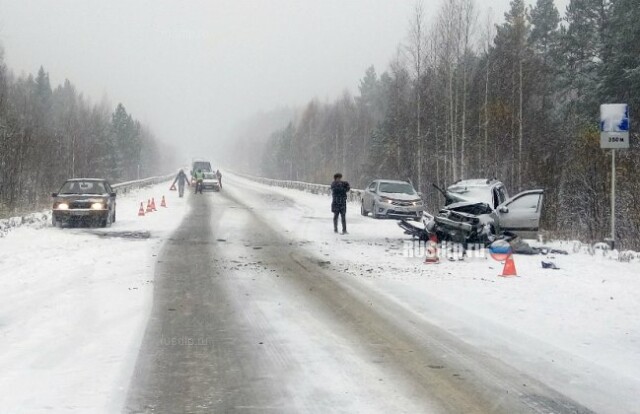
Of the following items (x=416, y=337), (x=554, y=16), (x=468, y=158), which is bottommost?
(x=416, y=337)

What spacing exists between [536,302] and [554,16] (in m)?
54.4

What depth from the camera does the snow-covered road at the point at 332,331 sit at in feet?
16.1

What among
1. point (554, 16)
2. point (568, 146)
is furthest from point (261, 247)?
point (554, 16)

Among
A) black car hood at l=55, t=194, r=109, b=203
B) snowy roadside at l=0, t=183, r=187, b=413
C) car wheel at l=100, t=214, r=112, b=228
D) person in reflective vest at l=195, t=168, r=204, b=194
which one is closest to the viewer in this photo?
snowy roadside at l=0, t=183, r=187, b=413

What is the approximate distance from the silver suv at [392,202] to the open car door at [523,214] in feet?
28.1

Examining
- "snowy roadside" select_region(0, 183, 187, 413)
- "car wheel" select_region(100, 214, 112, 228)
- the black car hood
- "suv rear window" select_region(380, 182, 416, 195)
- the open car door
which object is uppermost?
"suv rear window" select_region(380, 182, 416, 195)

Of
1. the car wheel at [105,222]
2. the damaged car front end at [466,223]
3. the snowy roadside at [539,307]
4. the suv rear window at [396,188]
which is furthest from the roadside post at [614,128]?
the car wheel at [105,222]

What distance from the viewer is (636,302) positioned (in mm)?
8648

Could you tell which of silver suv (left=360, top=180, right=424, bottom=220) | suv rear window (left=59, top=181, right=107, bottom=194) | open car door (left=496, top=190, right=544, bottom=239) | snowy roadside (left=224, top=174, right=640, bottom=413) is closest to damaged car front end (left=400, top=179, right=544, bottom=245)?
open car door (left=496, top=190, right=544, bottom=239)

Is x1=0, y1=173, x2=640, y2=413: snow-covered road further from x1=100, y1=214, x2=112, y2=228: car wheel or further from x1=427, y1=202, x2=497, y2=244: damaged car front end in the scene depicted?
x1=100, y1=214, x2=112, y2=228: car wheel

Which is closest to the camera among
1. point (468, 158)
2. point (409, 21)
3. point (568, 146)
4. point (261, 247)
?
point (261, 247)

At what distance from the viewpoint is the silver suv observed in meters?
24.0

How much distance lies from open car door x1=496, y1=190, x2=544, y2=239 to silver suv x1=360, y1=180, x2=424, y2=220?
8557 millimetres

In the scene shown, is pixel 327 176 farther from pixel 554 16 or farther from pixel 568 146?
pixel 568 146
